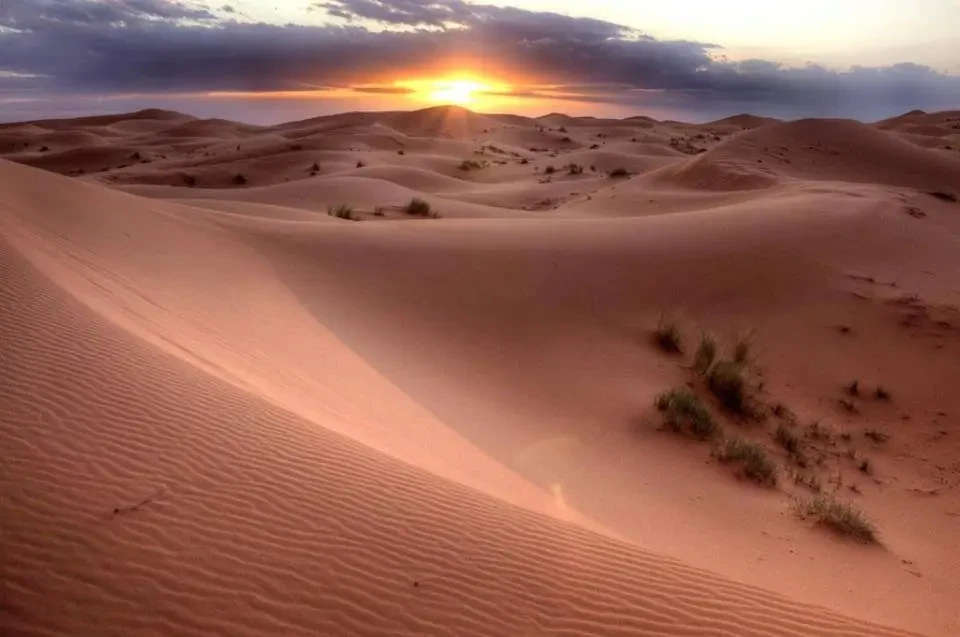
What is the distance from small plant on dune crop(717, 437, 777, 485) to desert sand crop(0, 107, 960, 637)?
0.50 ft

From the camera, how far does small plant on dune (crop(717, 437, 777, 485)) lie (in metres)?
7.43

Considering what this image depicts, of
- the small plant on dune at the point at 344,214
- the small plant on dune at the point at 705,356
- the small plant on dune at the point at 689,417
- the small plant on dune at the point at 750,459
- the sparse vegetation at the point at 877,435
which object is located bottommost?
the sparse vegetation at the point at 877,435

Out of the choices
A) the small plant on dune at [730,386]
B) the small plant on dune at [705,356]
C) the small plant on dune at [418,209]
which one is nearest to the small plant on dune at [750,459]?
the small plant on dune at [730,386]

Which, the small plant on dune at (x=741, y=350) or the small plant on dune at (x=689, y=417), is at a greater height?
the small plant on dune at (x=741, y=350)

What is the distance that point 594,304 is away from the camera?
11.7m

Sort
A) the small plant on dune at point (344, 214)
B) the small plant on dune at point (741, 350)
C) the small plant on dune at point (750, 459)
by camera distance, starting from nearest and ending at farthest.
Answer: the small plant on dune at point (750, 459), the small plant on dune at point (741, 350), the small plant on dune at point (344, 214)

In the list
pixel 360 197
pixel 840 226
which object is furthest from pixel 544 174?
pixel 840 226

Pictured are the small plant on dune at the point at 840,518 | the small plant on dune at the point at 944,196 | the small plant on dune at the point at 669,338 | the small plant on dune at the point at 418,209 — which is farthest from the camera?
the small plant on dune at the point at 418,209

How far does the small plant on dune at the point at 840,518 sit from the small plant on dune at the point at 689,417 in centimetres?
160

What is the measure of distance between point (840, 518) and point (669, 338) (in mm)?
4503

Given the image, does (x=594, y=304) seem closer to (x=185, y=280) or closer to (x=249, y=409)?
(x=185, y=280)

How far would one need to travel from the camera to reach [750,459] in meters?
7.61

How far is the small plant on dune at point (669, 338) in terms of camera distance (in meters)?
10.6

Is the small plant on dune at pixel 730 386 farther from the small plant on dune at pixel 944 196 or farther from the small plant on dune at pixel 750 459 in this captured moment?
the small plant on dune at pixel 944 196
